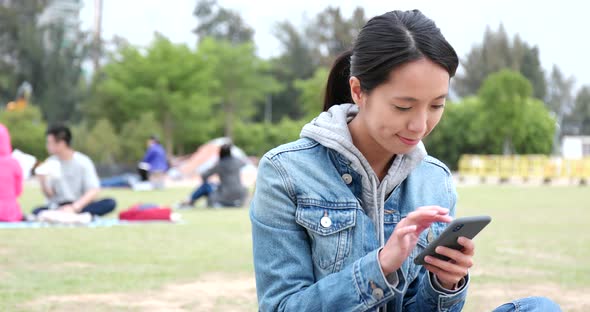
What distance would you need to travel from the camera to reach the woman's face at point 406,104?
1.98 m

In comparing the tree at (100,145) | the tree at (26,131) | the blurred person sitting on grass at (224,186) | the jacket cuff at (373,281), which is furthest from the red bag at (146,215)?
the tree at (26,131)

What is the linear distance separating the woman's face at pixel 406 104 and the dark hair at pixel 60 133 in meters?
7.34

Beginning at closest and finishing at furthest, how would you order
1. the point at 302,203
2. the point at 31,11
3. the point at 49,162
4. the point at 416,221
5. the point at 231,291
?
the point at 416,221, the point at 302,203, the point at 231,291, the point at 49,162, the point at 31,11

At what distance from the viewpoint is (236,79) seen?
1853 inches

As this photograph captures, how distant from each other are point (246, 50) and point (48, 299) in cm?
4295

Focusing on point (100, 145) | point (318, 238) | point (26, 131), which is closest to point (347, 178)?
point (318, 238)

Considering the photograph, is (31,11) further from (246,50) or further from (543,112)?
(543,112)

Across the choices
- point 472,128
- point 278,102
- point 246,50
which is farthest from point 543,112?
point 278,102

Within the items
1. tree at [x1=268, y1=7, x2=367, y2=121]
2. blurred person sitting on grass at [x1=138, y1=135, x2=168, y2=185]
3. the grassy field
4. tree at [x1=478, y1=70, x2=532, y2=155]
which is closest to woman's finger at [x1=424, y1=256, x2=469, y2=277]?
the grassy field

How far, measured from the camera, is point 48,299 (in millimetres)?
4645

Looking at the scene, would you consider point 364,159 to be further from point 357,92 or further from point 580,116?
point 580,116

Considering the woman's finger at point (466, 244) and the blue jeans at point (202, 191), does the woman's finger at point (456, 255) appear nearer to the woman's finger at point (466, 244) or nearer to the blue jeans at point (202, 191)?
the woman's finger at point (466, 244)

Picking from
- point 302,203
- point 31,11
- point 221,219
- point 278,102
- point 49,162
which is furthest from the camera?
point 278,102

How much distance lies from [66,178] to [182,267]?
372 centimetres
